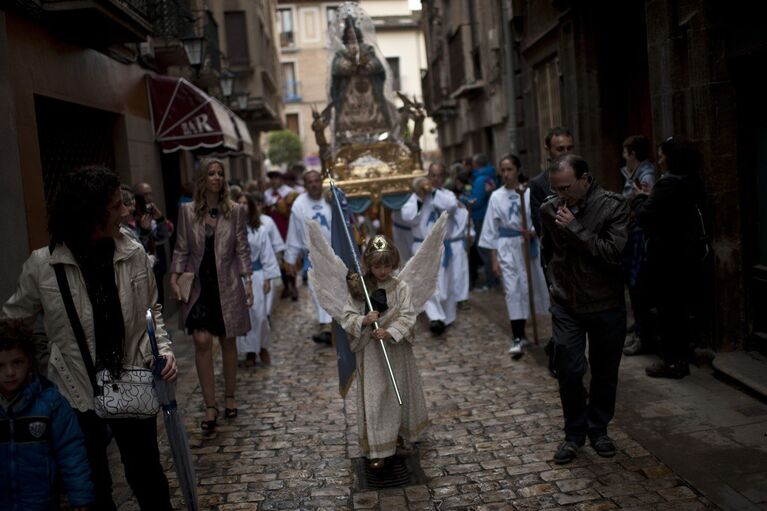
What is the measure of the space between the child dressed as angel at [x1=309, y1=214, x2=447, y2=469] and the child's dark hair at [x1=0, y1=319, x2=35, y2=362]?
207 cm

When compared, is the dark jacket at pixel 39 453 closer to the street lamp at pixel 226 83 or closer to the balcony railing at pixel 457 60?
the street lamp at pixel 226 83

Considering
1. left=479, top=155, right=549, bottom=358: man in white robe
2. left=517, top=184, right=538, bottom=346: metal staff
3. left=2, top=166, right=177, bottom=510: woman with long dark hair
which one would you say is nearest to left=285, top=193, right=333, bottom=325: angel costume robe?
left=479, top=155, right=549, bottom=358: man in white robe

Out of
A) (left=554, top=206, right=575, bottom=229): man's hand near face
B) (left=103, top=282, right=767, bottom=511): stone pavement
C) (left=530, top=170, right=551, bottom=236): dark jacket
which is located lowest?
(left=103, top=282, right=767, bottom=511): stone pavement

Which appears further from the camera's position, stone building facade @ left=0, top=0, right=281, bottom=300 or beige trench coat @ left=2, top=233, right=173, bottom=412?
stone building facade @ left=0, top=0, right=281, bottom=300

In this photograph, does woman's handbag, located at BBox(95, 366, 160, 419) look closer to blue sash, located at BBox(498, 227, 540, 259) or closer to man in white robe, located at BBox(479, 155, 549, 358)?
man in white robe, located at BBox(479, 155, 549, 358)

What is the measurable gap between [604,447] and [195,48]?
9.73 metres

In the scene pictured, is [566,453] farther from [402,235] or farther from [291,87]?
[291,87]

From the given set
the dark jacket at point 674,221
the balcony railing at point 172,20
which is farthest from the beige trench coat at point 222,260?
the balcony railing at point 172,20

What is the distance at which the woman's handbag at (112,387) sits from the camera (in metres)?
3.71

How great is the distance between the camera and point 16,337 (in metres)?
3.35

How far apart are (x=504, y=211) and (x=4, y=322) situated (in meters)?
5.64

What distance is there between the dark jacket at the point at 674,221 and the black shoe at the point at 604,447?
6.29ft

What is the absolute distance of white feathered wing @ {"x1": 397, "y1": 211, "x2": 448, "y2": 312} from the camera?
5.37m

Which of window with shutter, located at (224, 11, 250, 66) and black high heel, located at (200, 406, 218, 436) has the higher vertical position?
window with shutter, located at (224, 11, 250, 66)
